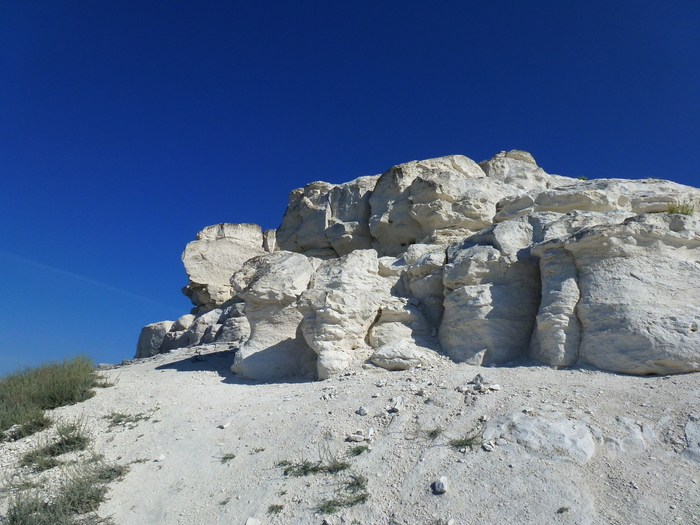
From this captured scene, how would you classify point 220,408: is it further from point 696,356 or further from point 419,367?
point 696,356

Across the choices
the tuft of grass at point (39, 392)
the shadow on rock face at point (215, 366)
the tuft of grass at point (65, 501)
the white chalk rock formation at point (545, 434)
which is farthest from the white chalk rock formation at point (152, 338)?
the white chalk rock formation at point (545, 434)

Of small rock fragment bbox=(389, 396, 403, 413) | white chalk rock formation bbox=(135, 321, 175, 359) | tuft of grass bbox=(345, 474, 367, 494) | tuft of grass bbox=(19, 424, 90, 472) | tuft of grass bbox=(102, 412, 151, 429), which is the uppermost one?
white chalk rock formation bbox=(135, 321, 175, 359)

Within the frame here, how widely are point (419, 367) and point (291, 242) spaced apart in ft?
37.3

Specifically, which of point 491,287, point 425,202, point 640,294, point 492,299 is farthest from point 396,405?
point 425,202

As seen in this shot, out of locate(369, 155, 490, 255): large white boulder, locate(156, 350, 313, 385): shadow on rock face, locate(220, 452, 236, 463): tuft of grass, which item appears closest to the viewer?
locate(220, 452, 236, 463): tuft of grass

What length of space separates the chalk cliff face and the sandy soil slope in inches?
22.7

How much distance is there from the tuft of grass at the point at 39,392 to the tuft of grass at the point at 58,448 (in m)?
0.79

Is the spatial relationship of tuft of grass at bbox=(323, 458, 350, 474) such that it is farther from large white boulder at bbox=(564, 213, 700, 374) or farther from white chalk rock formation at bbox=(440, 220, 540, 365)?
large white boulder at bbox=(564, 213, 700, 374)

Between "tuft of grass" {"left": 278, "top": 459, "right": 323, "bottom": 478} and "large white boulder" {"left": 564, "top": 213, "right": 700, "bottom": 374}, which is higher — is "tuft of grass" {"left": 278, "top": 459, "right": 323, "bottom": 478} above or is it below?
below

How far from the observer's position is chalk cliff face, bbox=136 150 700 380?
21.4 feet

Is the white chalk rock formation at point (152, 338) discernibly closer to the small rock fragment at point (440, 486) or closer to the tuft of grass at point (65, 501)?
the tuft of grass at point (65, 501)

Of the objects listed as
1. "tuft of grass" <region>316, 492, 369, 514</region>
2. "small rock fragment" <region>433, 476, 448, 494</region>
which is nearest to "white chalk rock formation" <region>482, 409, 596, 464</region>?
"small rock fragment" <region>433, 476, 448, 494</region>

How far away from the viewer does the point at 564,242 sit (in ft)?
24.6

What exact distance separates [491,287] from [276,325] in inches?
178
